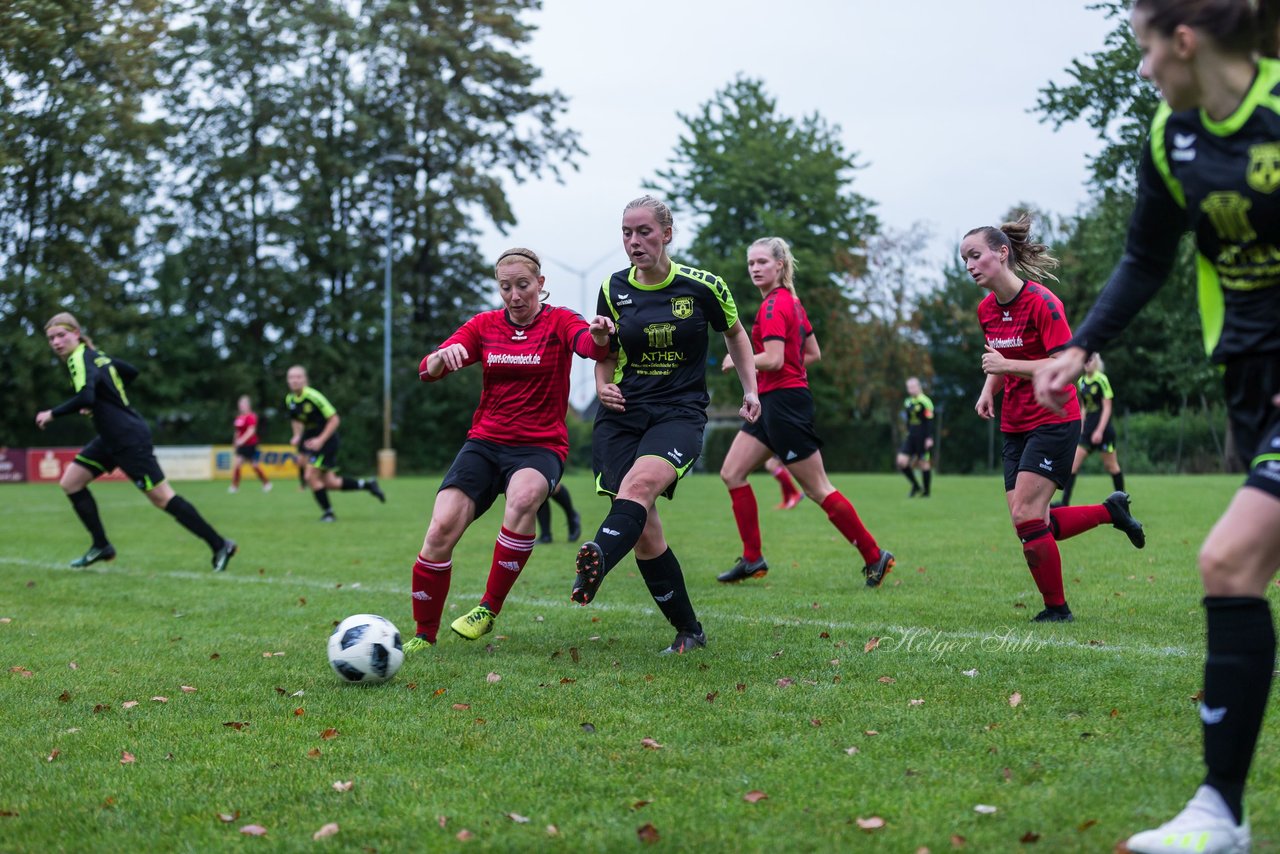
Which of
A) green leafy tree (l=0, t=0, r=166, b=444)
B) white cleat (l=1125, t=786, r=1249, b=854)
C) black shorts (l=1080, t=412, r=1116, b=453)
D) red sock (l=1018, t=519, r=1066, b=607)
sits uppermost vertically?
green leafy tree (l=0, t=0, r=166, b=444)

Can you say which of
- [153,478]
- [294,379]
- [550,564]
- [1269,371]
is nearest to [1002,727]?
[1269,371]

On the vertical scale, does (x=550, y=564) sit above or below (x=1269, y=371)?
below

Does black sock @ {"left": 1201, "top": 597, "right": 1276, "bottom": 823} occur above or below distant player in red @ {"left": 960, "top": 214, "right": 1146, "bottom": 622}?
below

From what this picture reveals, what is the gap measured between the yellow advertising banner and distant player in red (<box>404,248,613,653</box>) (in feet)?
99.4

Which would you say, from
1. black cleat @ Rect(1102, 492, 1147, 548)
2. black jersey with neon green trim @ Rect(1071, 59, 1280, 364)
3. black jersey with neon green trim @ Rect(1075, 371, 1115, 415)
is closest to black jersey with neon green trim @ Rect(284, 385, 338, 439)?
black jersey with neon green trim @ Rect(1075, 371, 1115, 415)

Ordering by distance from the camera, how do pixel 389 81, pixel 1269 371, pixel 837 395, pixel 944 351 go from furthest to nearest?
pixel 944 351
pixel 837 395
pixel 389 81
pixel 1269 371

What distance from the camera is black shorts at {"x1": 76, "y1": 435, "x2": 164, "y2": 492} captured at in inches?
397

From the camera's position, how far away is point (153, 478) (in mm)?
10164

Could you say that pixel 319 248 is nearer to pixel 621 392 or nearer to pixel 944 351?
pixel 944 351

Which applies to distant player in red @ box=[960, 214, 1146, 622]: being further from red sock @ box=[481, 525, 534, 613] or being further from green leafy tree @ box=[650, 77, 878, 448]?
green leafy tree @ box=[650, 77, 878, 448]

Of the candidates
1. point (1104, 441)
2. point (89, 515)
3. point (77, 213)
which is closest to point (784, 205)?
point (77, 213)

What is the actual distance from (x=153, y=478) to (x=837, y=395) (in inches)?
1524

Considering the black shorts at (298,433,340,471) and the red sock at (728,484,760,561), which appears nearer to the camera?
the red sock at (728,484,760,561)

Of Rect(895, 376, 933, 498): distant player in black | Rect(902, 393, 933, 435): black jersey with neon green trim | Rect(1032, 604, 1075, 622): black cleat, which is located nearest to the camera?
Rect(1032, 604, 1075, 622): black cleat
